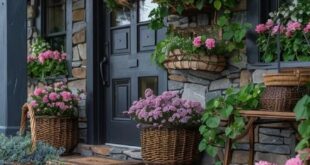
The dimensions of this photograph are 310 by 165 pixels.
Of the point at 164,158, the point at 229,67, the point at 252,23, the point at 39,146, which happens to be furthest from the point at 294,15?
the point at 39,146

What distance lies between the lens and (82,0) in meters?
4.98

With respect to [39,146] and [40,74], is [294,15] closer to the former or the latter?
[39,146]

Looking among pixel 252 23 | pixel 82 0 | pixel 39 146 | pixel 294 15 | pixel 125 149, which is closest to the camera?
pixel 39 146

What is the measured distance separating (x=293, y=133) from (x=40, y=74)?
279cm

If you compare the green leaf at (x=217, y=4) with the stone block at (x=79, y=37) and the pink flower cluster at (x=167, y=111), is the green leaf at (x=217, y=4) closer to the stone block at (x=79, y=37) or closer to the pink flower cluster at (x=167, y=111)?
the pink flower cluster at (x=167, y=111)

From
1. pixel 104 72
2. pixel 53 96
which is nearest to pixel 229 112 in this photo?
pixel 104 72

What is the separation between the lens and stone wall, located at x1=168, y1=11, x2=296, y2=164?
3367mm

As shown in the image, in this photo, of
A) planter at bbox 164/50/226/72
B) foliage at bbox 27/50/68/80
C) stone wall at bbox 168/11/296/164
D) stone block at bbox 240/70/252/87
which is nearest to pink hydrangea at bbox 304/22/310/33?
stone wall at bbox 168/11/296/164

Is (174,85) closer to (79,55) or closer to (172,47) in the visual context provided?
(172,47)

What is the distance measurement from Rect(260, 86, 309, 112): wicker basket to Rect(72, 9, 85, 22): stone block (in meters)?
2.41

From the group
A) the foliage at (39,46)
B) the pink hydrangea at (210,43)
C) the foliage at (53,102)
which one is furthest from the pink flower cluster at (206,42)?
the foliage at (39,46)

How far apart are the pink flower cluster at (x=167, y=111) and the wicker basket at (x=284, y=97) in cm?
75

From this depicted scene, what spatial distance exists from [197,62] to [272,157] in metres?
0.74

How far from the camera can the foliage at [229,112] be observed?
312 cm
